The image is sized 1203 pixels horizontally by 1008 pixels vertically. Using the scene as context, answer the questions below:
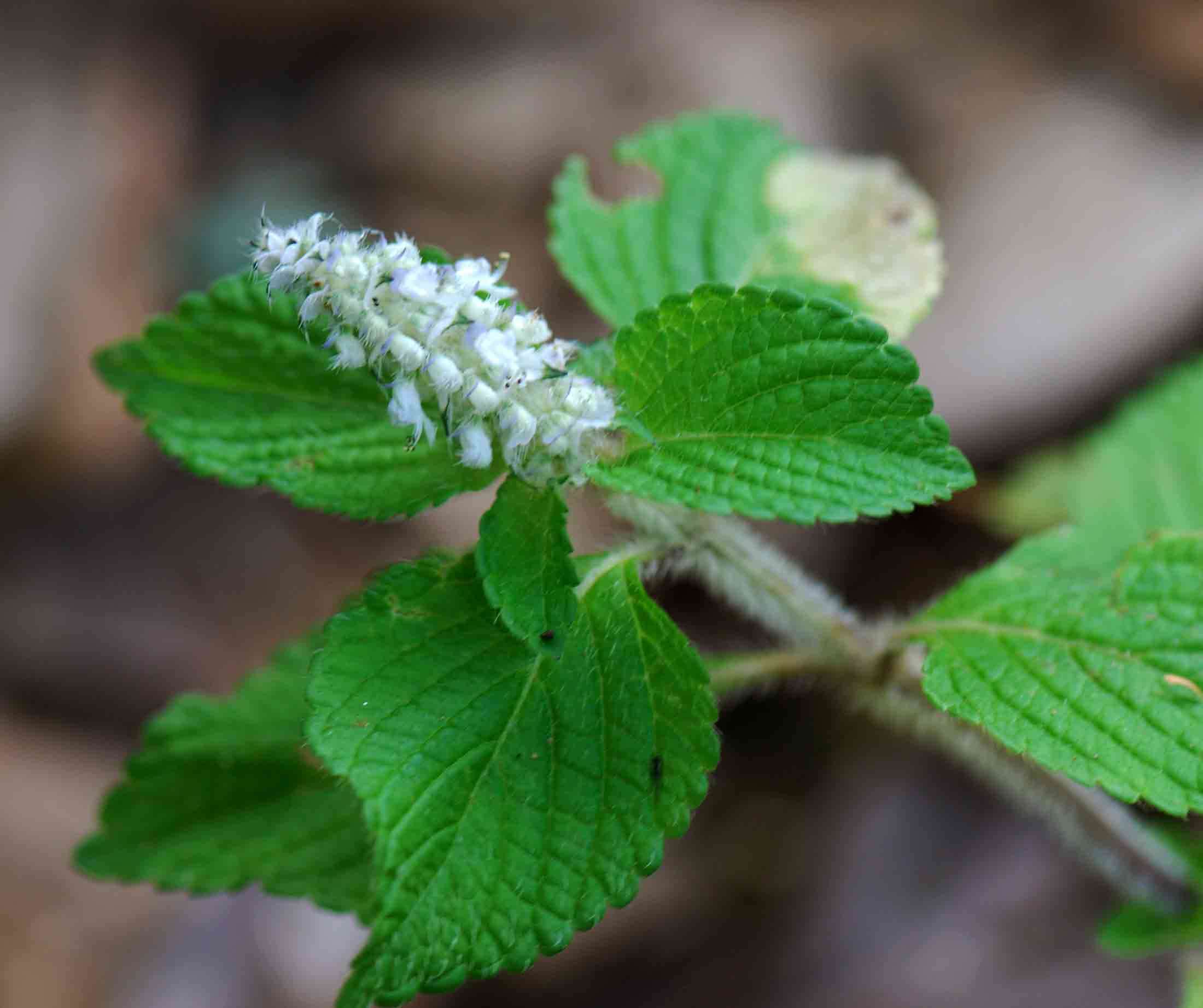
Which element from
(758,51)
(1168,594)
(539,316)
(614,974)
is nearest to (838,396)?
(539,316)

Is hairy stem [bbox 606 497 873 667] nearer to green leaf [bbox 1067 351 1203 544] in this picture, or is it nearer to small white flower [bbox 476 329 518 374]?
small white flower [bbox 476 329 518 374]

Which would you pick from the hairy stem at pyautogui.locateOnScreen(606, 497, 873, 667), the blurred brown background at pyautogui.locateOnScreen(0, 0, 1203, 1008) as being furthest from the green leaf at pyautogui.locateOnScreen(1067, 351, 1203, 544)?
the blurred brown background at pyautogui.locateOnScreen(0, 0, 1203, 1008)

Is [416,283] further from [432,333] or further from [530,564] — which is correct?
[530,564]

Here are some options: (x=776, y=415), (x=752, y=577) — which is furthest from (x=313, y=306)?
(x=752, y=577)

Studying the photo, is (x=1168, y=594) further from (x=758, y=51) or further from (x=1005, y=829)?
(x=758, y=51)

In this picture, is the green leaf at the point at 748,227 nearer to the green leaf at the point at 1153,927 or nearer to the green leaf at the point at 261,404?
the green leaf at the point at 261,404

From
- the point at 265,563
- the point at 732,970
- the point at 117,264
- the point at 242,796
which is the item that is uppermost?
the point at 117,264
